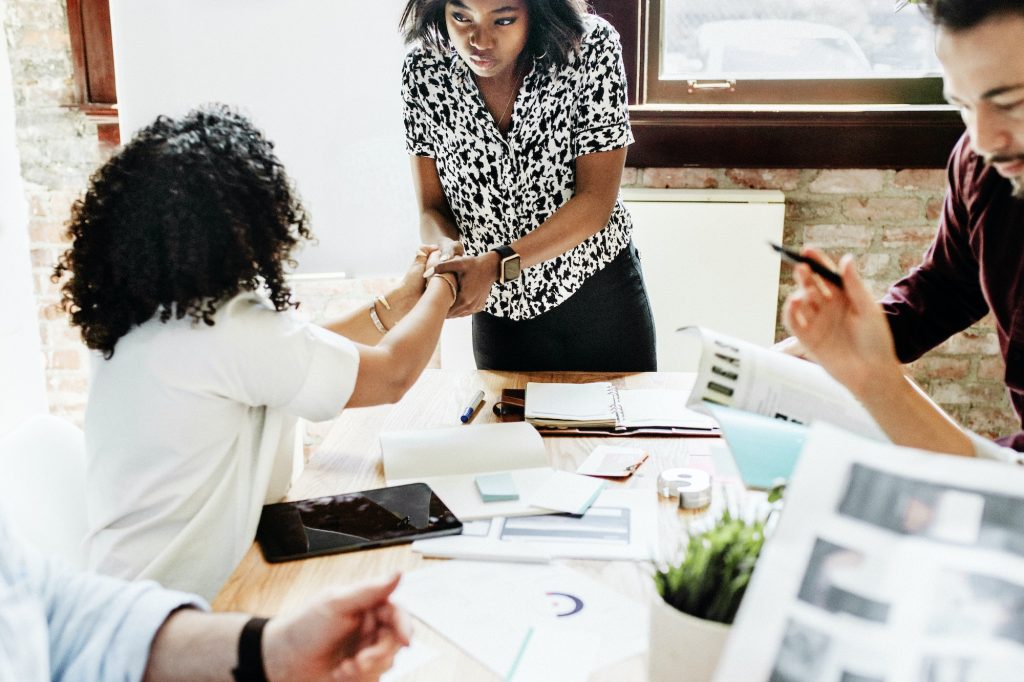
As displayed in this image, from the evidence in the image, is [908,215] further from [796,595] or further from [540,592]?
[796,595]

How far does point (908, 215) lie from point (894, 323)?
1413 millimetres

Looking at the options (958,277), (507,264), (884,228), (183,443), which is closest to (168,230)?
(183,443)

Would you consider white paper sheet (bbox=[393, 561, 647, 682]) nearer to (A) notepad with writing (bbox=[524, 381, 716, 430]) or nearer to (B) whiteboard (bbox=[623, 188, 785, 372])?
(A) notepad with writing (bbox=[524, 381, 716, 430])

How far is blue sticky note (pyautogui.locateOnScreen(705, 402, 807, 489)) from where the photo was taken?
80 cm

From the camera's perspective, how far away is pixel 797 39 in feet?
8.45

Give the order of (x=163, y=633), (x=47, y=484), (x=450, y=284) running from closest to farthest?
1. (x=163, y=633)
2. (x=47, y=484)
3. (x=450, y=284)

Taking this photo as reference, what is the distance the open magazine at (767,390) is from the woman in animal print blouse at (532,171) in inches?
31.6

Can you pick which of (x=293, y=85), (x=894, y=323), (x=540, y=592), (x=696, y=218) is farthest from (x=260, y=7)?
(x=540, y=592)

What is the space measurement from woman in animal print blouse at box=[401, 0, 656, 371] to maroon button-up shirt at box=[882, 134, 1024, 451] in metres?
0.59

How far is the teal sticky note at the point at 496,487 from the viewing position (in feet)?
3.63

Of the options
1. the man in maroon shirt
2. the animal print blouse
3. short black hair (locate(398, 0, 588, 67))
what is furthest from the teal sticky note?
short black hair (locate(398, 0, 588, 67))

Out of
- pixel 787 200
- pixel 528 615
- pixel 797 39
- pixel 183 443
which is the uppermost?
pixel 797 39

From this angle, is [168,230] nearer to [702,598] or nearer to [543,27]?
[702,598]

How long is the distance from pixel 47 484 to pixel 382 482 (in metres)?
0.45
